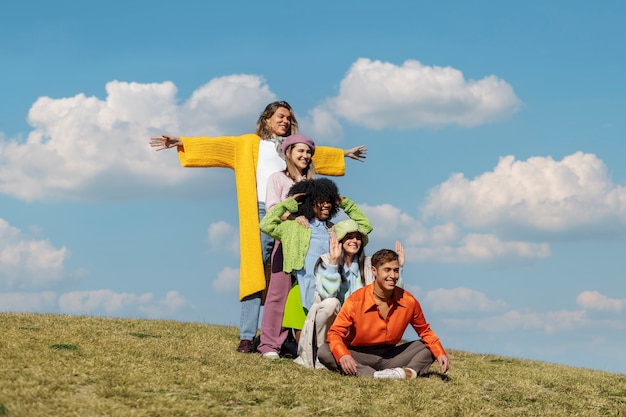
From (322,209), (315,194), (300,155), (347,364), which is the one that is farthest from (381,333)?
(300,155)

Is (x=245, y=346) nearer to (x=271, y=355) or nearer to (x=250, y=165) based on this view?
(x=271, y=355)

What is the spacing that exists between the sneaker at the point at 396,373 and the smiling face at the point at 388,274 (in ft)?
3.56

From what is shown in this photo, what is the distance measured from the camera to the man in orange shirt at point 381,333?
32.4 feet

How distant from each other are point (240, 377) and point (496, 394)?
10.9 feet

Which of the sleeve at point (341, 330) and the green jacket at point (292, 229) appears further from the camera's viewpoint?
the green jacket at point (292, 229)

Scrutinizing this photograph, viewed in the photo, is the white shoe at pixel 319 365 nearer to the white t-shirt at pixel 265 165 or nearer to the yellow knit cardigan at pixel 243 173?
the yellow knit cardigan at pixel 243 173

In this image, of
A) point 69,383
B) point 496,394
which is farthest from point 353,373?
point 69,383

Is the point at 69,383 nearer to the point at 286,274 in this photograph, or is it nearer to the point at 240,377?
the point at 240,377

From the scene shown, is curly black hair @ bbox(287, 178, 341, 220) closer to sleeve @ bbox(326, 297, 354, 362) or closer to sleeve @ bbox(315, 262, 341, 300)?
sleeve @ bbox(315, 262, 341, 300)

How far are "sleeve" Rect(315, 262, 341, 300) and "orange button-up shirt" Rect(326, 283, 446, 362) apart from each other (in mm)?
439

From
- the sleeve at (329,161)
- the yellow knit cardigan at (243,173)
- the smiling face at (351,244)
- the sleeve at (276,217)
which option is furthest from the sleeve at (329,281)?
the sleeve at (329,161)

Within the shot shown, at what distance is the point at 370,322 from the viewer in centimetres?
1009

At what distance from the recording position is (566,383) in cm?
1180

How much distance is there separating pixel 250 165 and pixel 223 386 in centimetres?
495
